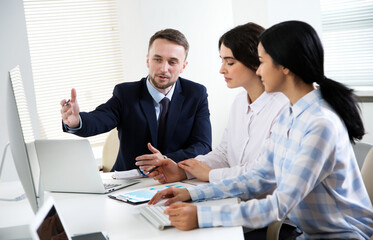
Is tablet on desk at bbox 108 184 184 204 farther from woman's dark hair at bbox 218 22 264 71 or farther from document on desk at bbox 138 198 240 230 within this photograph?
woman's dark hair at bbox 218 22 264 71

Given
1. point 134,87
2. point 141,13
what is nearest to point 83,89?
A: point 141,13

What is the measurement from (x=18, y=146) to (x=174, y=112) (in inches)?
58.7

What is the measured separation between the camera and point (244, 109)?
2318mm

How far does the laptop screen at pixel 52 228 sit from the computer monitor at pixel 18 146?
0.12 m

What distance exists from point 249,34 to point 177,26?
2.66 meters

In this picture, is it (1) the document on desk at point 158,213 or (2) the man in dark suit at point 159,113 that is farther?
(2) the man in dark suit at point 159,113

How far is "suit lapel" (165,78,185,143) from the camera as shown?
2697mm

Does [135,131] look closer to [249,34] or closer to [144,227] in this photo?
[249,34]

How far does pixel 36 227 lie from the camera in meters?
1.02

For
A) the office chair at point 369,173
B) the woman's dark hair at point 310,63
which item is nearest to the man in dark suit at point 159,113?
the office chair at point 369,173

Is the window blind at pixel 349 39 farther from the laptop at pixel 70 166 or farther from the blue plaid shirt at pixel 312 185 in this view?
the laptop at pixel 70 166

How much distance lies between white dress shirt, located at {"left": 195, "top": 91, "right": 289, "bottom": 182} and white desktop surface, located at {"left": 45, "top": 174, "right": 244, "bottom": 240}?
37 centimetres

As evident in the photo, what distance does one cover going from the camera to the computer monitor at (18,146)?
128 centimetres

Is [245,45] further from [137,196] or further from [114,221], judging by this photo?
[114,221]
